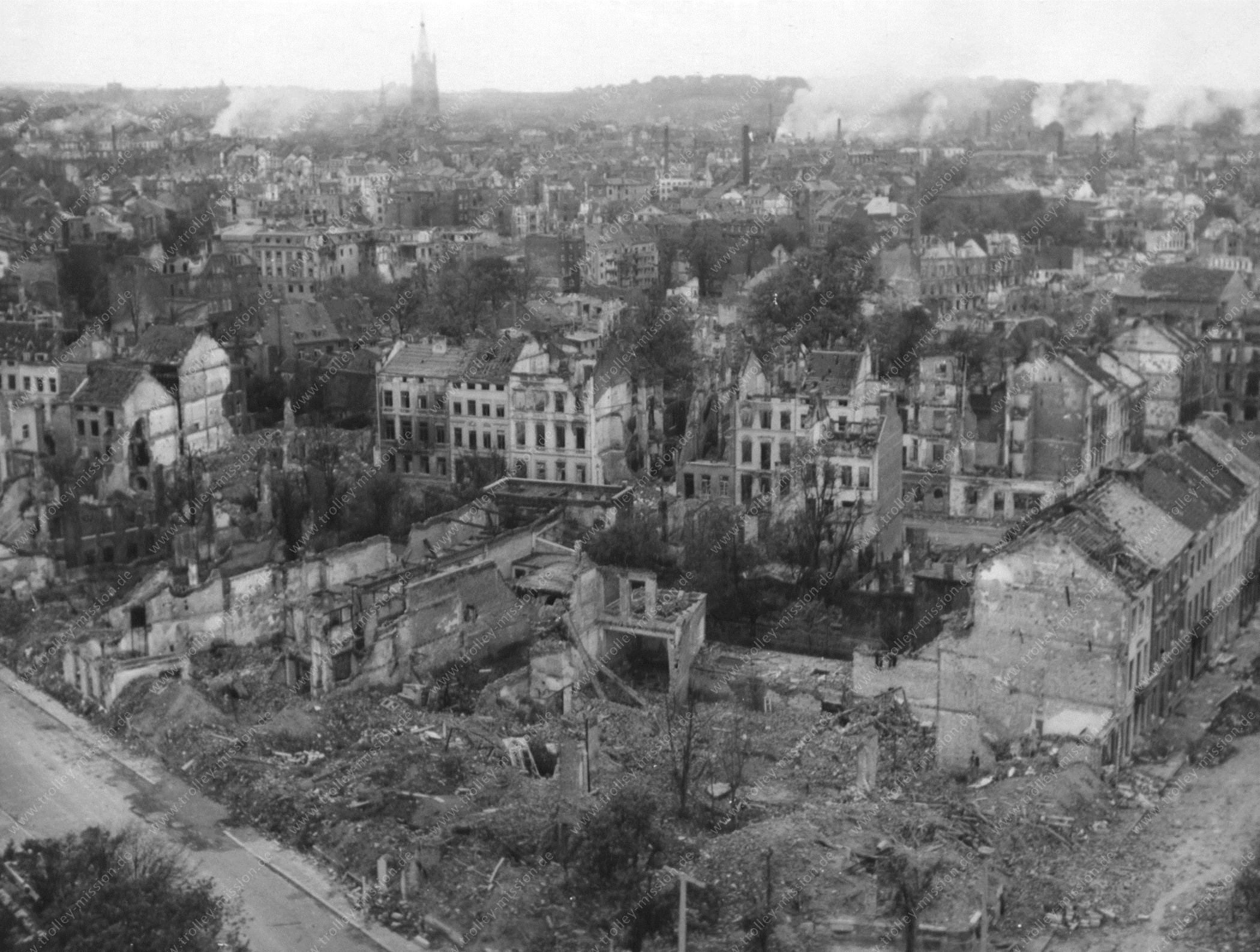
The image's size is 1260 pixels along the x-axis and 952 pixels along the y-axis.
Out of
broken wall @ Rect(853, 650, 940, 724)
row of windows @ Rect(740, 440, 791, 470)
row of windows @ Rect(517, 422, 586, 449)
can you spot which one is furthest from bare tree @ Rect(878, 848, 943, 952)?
row of windows @ Rect(517, 422, 586, 449)

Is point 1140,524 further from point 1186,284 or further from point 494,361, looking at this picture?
point 1186,284

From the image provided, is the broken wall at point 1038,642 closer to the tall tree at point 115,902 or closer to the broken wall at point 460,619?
the broken wall at point 460,619

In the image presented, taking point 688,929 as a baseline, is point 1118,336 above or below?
above

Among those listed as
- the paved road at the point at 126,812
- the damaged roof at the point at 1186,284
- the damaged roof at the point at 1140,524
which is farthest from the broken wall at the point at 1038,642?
the damaged roof at the point at 1186,284

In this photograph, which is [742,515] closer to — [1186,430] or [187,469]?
[1186,430]

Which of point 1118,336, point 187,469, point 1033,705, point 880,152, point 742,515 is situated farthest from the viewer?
point 880,152

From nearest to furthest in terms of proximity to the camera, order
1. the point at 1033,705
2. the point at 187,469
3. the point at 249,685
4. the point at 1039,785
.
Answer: the point at 1039,785 → the point at 1033,705 → the point at 249,685 → the point at 187,469

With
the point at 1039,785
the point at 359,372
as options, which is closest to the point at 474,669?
the point at 1039,785
